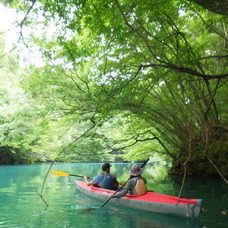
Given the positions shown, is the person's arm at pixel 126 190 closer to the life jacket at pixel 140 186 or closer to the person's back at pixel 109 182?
the life jacket at pixel 140 186

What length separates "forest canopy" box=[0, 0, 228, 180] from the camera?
209 inches

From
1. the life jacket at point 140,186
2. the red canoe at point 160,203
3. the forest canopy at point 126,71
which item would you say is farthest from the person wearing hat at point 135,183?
the forest canopy at point 126,71

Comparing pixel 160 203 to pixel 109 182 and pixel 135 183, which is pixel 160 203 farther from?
pixel 109 182

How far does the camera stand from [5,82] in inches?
822

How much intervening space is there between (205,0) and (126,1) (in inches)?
116

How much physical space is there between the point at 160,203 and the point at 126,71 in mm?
4608

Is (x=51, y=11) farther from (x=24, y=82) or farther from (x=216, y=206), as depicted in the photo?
(x=216, y=206)

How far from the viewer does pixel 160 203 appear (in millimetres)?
5594

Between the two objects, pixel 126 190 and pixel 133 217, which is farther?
pixel 126 190

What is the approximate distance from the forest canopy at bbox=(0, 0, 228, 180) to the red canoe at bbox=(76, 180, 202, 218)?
97 centimetres

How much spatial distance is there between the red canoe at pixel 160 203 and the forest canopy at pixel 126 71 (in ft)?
3.17

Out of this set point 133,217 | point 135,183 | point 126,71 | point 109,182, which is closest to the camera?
point 133,217

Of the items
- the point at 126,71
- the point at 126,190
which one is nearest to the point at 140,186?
the point at 126,190

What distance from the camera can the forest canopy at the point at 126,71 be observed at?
17.4 feet
